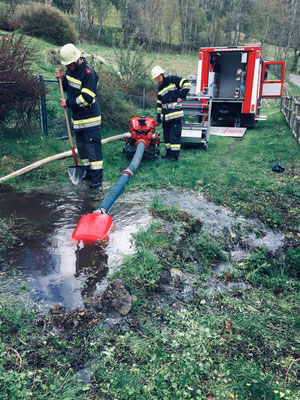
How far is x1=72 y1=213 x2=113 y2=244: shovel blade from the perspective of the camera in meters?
3.77

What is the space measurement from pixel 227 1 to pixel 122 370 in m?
45.0

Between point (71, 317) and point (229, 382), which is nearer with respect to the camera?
point (229, 382)

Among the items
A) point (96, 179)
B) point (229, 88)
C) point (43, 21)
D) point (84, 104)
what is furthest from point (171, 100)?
point (43, 21)

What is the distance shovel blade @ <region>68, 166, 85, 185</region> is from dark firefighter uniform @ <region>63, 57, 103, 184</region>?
0.59ft

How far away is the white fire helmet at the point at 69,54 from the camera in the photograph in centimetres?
487

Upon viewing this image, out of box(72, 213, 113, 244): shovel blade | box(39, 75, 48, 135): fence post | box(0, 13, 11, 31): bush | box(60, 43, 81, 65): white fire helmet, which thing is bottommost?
box(72, 213, 113, 244): shovel blade

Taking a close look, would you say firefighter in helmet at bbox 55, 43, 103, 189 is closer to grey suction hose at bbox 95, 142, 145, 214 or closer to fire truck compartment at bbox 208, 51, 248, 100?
grey suction hose at bbox 95, 142, 145, 214

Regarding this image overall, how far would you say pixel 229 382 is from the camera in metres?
2.25

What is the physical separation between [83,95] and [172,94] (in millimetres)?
2476

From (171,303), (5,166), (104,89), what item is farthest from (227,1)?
(171,303)

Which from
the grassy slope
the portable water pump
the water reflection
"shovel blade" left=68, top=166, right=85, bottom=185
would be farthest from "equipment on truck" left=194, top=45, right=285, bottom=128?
the grassy slope

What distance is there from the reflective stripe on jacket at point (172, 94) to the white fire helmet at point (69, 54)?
241 centimetres

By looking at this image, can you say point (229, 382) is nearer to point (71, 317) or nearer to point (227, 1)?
point (71, 317)

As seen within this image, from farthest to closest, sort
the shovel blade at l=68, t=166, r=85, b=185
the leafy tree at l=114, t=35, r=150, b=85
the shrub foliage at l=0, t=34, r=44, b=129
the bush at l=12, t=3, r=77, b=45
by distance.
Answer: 1. the bush at l=12, t=3, r=77, b=45
2. the leafy tree at l=114, t=35, r=150, b=85
3. the shrub foliage at l=0, t=34, r=44, b=129
4. the shovel blade at l=68, t=166, r=85, b=185
